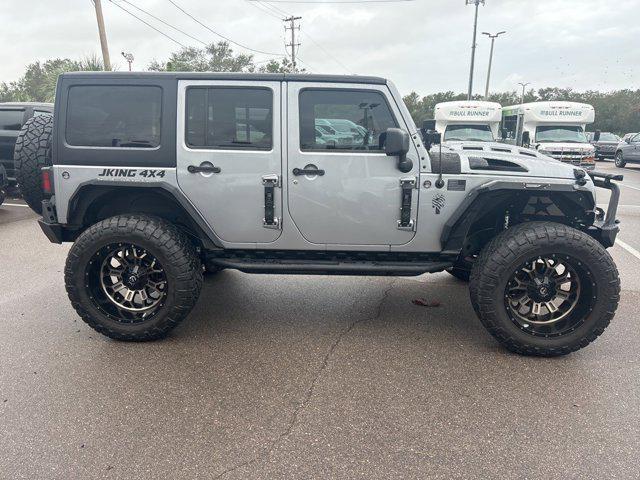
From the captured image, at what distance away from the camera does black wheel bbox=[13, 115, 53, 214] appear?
3734 millimetres

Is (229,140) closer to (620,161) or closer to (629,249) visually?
(629,249)

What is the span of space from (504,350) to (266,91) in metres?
2.62

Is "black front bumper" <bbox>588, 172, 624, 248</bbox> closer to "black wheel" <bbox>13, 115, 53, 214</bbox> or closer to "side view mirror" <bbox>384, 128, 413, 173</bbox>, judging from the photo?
"side view mirror" <bbox>384, 128, 413, 173</bbox>

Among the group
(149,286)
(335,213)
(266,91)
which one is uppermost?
(266,91)

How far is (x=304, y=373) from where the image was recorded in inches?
126

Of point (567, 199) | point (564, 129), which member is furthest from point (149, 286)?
point (564, 129)

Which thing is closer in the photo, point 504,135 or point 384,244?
point 384,244

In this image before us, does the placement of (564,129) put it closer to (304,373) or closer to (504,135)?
(504,135)

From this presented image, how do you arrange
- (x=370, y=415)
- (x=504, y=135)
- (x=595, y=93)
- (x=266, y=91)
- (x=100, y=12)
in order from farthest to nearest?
1. (x=595, y=93)
2. (x=100, y=12)
3. (x=504, y=135)
4. (x=266, y=91)
5. (x=370, y=415)

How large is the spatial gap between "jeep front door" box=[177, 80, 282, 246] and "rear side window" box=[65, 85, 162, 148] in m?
0.25

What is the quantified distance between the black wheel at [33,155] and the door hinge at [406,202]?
9.16 ft

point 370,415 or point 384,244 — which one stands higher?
point 384,244

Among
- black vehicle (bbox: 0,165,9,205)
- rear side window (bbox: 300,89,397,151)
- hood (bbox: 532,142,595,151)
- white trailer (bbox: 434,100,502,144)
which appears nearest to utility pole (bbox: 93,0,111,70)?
black vehicle (bbox: 0,165,9,205)

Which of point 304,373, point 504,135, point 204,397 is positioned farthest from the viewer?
point 504,135
